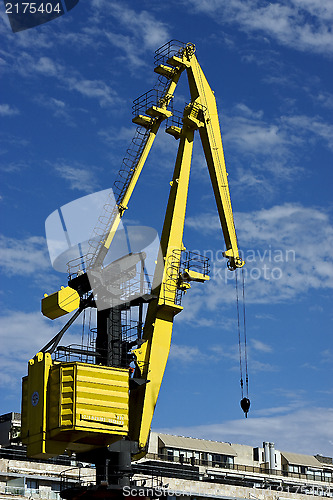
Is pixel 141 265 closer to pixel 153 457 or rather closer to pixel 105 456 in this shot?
pixel 105 456

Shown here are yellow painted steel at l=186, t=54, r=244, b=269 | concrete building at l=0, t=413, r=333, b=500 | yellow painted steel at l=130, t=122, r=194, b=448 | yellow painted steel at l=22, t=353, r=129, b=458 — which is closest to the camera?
yellow painted steel at l=22, t=353, r=129, b=458

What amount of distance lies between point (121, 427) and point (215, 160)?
16242 mm

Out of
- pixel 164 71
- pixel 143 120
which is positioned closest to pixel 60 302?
pixel 143 120

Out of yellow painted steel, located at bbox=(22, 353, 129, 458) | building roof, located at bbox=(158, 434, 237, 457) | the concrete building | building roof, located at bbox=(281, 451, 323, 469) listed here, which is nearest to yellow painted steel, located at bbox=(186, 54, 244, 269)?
yellow painted steel, located at bbox=(22, 353, 129, 458)

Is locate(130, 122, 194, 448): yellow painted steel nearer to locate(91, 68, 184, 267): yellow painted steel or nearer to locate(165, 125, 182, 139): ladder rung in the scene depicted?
locate(165, 125, 182, 139): ladder rung

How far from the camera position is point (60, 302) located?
37.1 meters

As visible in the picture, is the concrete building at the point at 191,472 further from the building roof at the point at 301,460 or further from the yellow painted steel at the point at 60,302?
the yellow painted steel at the point at 60,302

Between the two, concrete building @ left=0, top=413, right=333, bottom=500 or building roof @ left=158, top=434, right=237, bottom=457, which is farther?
building roof @ left=158, top=434, right=237, bottom=457

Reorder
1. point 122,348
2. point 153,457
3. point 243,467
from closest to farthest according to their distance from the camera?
point 122,348
point 153,457
point 243,467

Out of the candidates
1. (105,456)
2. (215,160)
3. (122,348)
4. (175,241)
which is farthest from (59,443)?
(215,160)

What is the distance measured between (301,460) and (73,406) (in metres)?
49.2

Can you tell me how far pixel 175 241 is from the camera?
133 ft

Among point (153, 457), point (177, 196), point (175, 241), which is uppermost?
point (177, 196)

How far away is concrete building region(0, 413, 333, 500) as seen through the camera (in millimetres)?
42219
